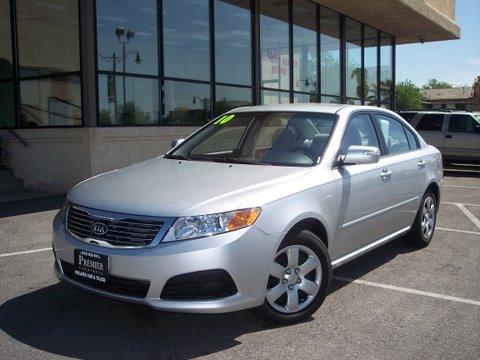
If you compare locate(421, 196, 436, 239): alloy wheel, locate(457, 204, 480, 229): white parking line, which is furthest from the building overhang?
locate(421, 196, 436, 239): alloy wheel

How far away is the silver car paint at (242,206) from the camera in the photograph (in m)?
3.54

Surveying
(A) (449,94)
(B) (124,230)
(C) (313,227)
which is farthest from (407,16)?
(A) (449,94)

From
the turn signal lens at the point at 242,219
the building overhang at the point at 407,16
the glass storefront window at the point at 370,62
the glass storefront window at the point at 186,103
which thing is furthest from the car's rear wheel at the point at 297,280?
the glass storefront window at the point at 370,62

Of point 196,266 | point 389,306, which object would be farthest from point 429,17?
point 196,266

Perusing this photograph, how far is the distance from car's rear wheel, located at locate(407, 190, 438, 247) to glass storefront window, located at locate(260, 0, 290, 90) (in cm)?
927

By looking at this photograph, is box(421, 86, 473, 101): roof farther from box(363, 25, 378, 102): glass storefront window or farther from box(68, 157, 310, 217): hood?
box(68, 157, 310, 217): hood

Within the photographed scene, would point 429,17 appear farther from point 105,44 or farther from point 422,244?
point 422,244

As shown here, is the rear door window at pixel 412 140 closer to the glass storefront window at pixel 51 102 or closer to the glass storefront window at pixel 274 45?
the glass storefront window at pixel 51 102

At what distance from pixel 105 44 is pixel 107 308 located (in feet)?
24.9

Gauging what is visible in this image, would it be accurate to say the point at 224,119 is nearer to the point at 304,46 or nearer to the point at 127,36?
the point at 127,36

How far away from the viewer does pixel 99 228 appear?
150 inches

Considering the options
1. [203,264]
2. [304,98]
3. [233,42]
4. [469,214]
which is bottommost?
[469,214]

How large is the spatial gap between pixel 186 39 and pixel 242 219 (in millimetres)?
10067

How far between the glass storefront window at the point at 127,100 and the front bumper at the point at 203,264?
24.5 feet
